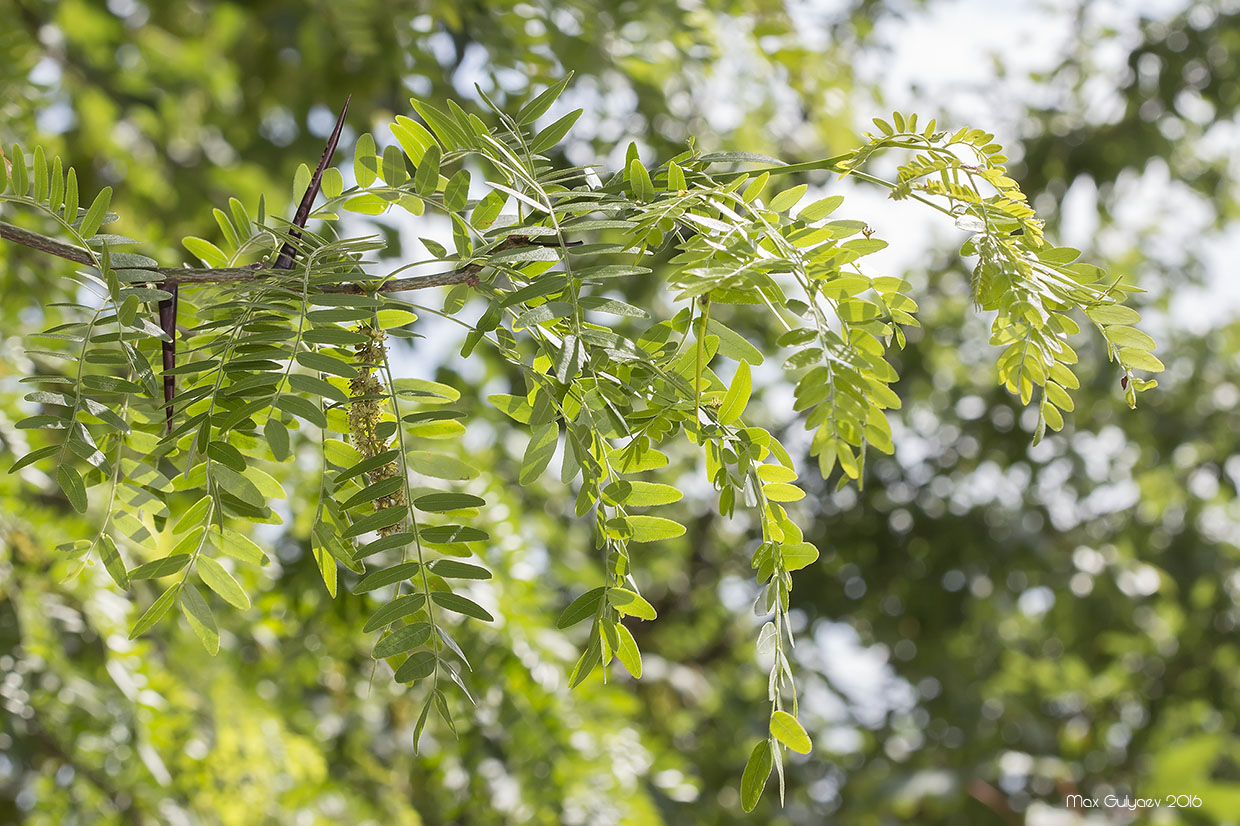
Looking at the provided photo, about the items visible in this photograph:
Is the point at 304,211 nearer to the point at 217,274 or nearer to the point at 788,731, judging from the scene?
the point at 217,274

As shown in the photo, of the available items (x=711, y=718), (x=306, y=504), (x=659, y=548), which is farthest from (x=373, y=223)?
(x=711, y=718)

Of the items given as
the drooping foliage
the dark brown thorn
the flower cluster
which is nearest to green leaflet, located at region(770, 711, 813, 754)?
the drooping foliage

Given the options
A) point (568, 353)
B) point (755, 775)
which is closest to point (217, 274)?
point (568, 353)

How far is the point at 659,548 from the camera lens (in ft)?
7.03

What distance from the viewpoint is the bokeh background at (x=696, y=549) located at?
3.72ft

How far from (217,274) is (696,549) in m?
2.28

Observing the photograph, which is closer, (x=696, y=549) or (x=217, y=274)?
(x=217, y=274)

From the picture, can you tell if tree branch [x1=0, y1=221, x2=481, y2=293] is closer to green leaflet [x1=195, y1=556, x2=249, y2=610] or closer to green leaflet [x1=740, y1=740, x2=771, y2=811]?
green leaflet [x1=195, y1=556, x2=249, y2=610]

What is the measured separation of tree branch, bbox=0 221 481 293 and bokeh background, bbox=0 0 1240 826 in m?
0.64

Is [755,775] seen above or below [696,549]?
above

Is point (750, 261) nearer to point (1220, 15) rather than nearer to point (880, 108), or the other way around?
point (880, 108)

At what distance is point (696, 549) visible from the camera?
2652mm

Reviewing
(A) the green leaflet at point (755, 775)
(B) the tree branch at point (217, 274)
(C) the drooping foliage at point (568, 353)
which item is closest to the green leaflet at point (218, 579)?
(C) the drooping foliage at point (568, 353)

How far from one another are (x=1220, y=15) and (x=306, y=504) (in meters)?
2.18
